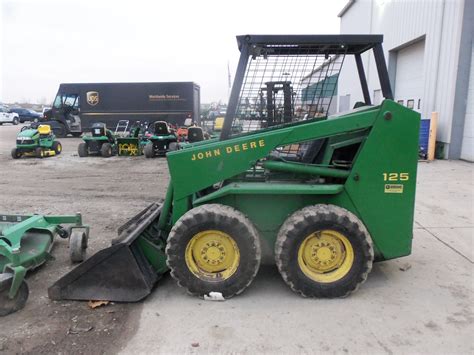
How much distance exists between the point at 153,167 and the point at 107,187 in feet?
11.2

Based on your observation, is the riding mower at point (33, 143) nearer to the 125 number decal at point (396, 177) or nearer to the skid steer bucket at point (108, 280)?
the skid steer bucket at point (108, 280)

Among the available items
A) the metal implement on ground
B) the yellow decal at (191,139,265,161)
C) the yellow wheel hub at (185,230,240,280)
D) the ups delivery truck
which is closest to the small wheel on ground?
the metal implement on ground

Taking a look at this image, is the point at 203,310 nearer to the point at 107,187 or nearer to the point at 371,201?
the point at 371,201

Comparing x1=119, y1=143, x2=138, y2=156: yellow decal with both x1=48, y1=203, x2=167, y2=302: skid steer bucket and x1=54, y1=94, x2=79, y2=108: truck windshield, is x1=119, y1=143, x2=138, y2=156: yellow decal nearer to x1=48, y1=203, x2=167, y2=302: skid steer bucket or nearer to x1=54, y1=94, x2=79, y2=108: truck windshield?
x1=54, y1=94, x2=79, y2=108: truck windshield

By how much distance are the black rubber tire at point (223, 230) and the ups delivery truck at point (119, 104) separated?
19.2m

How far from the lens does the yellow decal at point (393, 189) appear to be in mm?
3725

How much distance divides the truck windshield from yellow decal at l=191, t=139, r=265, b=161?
72.1 ft

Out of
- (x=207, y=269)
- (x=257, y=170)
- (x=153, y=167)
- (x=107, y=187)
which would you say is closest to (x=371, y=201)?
(x=257, y=170)

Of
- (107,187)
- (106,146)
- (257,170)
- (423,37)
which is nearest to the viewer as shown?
(257,170)

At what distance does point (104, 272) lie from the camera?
363 centimetres

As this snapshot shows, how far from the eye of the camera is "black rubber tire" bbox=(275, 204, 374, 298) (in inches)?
139

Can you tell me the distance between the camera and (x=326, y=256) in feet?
12.0

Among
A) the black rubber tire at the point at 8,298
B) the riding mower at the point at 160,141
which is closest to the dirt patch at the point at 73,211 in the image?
the black rubber tire at the point at 8,298

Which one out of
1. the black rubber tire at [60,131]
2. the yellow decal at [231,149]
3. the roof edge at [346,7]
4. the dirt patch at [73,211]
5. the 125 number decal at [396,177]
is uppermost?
the roof edge at [346,7]
